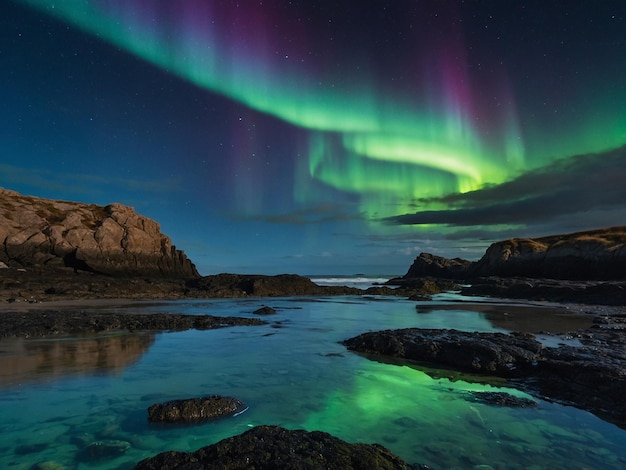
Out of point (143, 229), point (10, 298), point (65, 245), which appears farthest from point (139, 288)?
point (143, 229)

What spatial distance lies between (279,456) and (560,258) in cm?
6659

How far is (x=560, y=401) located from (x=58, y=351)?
1593 cm

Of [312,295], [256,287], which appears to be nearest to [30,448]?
[256,287]

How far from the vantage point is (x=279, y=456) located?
4383 mm

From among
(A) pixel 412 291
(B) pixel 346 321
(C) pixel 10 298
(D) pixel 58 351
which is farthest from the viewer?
(A) pixel 412 291

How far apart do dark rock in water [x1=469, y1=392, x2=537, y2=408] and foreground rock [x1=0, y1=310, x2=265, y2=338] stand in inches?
580

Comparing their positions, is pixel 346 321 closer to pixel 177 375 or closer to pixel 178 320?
pixel 178 320

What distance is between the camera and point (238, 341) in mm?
15727

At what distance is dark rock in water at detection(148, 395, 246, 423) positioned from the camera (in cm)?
681

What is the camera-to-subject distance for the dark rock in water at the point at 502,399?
25.8 feet

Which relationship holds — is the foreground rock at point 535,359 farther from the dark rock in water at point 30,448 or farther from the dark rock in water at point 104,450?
the dark rock in water at point 30,448

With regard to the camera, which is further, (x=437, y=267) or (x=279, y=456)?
(x=437, y=267)

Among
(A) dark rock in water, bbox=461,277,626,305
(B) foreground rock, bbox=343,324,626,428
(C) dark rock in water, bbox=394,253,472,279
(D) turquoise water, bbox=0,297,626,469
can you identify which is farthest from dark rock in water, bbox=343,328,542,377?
(C) dark rock in water, bbox=394,253,472,279

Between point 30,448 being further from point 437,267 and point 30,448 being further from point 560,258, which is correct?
point 437,267
